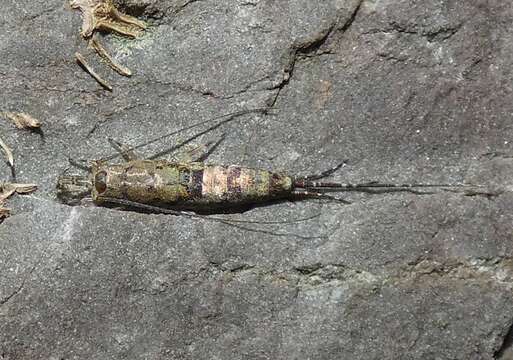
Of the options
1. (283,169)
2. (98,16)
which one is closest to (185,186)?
(283,169)

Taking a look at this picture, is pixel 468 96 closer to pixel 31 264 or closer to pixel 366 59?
pixel 366 59

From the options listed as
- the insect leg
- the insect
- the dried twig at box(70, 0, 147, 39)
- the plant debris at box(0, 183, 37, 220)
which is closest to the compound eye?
the insect

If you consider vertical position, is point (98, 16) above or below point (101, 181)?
above

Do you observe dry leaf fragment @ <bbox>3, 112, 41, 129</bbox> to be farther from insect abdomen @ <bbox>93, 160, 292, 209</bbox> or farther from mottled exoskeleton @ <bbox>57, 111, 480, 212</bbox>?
insect abdomen @ <bbox>93, 160, 292, 209</bbox>

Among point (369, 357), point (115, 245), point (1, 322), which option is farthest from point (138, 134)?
point (369, 357)

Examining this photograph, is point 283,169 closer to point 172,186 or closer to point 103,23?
point 172,186

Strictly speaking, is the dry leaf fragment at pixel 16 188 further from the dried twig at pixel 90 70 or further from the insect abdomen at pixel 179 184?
the dried twig at pixel 90 70

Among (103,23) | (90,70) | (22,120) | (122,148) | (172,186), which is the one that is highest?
(103,23)
